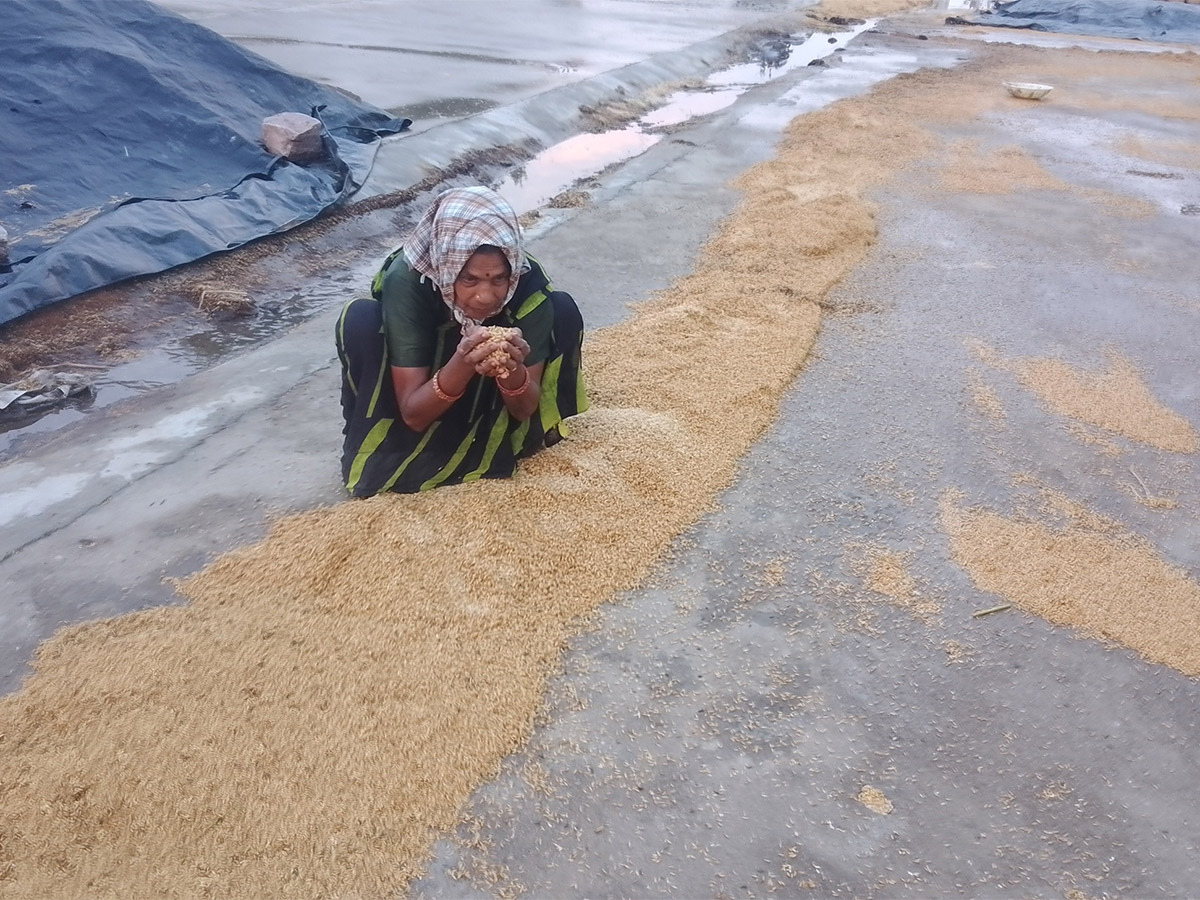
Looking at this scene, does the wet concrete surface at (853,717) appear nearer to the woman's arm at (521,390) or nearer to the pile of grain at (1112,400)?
the pile of grain at (1112,400)

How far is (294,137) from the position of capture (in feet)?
16.4

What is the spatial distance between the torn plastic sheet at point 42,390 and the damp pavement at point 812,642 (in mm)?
239

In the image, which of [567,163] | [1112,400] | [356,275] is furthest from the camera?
[567,163]

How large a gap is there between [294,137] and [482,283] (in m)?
3.66

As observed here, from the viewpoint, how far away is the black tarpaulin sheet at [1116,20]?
14570mm

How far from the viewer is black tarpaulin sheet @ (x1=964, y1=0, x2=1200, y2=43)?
1457 centimetres

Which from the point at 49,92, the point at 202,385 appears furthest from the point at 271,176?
the point at 202,385

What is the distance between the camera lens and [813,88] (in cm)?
897

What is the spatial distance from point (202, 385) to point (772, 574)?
2.35m

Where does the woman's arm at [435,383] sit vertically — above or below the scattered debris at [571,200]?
above

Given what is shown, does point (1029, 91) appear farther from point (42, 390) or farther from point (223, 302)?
point (42, 390)

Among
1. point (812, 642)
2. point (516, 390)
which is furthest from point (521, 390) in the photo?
point (812, 642)

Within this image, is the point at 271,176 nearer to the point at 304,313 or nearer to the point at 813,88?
the point at 304,313

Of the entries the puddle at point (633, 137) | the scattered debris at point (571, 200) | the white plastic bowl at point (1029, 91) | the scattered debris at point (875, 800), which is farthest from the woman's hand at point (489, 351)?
the white plastic bowl at point (1029, 91)
